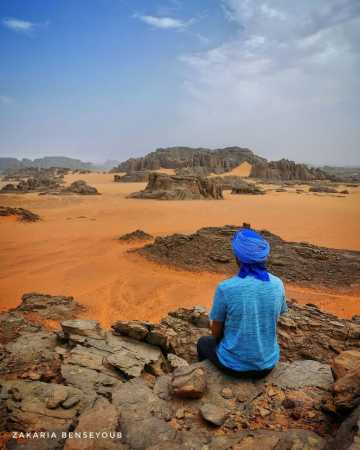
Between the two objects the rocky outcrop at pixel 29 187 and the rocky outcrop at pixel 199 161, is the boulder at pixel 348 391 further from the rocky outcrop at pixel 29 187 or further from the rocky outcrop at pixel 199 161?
the rocky outcrop at pixel 199 161

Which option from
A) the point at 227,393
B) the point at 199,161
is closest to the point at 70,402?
the point at 227,393

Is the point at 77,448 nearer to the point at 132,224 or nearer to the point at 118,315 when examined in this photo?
the point at 118,315

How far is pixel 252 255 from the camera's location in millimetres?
2512

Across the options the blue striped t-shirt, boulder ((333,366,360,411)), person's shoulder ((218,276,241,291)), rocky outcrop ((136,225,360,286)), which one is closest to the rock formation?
boulder ((333,366,360,411))

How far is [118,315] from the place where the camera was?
5844mm

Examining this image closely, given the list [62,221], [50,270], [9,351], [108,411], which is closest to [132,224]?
[62,221]

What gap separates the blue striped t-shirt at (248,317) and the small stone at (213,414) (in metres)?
0.38

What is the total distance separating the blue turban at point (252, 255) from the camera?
8.26ft

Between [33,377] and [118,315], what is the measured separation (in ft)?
8.86

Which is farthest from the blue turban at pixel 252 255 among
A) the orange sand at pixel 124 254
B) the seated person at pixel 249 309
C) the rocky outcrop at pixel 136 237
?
the rocky outcrop at pixel 136 237

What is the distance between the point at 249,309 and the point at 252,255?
45 cm

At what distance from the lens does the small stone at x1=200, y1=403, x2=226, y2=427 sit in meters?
2.37

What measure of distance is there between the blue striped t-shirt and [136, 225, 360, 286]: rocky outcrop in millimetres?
5632

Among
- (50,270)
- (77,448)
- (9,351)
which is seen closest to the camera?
(77,448)
